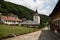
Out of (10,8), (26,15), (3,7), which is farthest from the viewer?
(26,15)

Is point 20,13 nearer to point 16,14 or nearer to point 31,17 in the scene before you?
point 16,14

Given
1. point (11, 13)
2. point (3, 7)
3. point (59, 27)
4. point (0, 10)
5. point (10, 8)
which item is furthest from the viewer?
point (11, 13)

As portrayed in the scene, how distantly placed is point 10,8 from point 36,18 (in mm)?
22977

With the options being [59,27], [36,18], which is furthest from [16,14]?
[59,27]

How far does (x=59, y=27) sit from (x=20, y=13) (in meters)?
111

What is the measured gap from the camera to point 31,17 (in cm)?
14275

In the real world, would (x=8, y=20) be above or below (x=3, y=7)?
below

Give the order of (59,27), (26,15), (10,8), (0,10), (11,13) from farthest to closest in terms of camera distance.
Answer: (26,15) → (11,13) → (10,8) → (0,10) → (59,27)

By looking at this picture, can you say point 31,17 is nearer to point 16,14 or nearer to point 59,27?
point 16,14

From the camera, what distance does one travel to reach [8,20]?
9962 centimetres

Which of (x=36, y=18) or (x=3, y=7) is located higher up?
(x=3, y=7)

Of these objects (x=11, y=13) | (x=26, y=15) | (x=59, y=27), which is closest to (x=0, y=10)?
(x=11, y=13)

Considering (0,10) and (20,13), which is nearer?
(0,10)

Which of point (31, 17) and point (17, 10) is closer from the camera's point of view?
point (17, 10)
